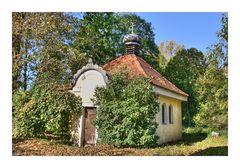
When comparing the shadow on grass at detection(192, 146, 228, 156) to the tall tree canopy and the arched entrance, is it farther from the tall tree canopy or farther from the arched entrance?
the tall tree canopy

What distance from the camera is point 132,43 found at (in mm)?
12766

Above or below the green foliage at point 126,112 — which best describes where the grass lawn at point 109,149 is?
below

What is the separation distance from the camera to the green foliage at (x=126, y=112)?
1054 cm

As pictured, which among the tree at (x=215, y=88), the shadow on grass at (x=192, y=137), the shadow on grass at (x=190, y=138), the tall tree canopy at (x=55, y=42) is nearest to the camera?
the tree at (x=215, y=88)

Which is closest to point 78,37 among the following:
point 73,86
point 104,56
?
point 104,56

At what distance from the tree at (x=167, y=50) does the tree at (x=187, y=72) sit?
0.14 metres

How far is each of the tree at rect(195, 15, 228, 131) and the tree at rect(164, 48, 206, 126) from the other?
13.2 inches

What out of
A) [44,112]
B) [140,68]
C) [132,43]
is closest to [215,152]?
[140,68]

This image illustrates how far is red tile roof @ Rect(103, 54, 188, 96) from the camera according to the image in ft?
37.7

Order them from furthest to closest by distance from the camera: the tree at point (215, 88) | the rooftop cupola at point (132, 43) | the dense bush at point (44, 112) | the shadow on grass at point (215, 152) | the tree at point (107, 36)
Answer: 1. the rooftop cupola at point (132, 43)
2. the tree at point (107, 36)
3. the dense bush at point (44, 112)
4. the tree at point (215, 88)
5. the shadow on grass at point (215, 152)

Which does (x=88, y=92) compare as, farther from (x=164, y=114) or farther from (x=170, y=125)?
(x=170, y=125)

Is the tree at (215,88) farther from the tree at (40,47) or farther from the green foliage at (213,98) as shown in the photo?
the tree at (40,47)

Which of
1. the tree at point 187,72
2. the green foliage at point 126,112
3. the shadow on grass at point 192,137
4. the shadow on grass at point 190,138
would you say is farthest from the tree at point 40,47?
the shadow on grass at point 192,137
